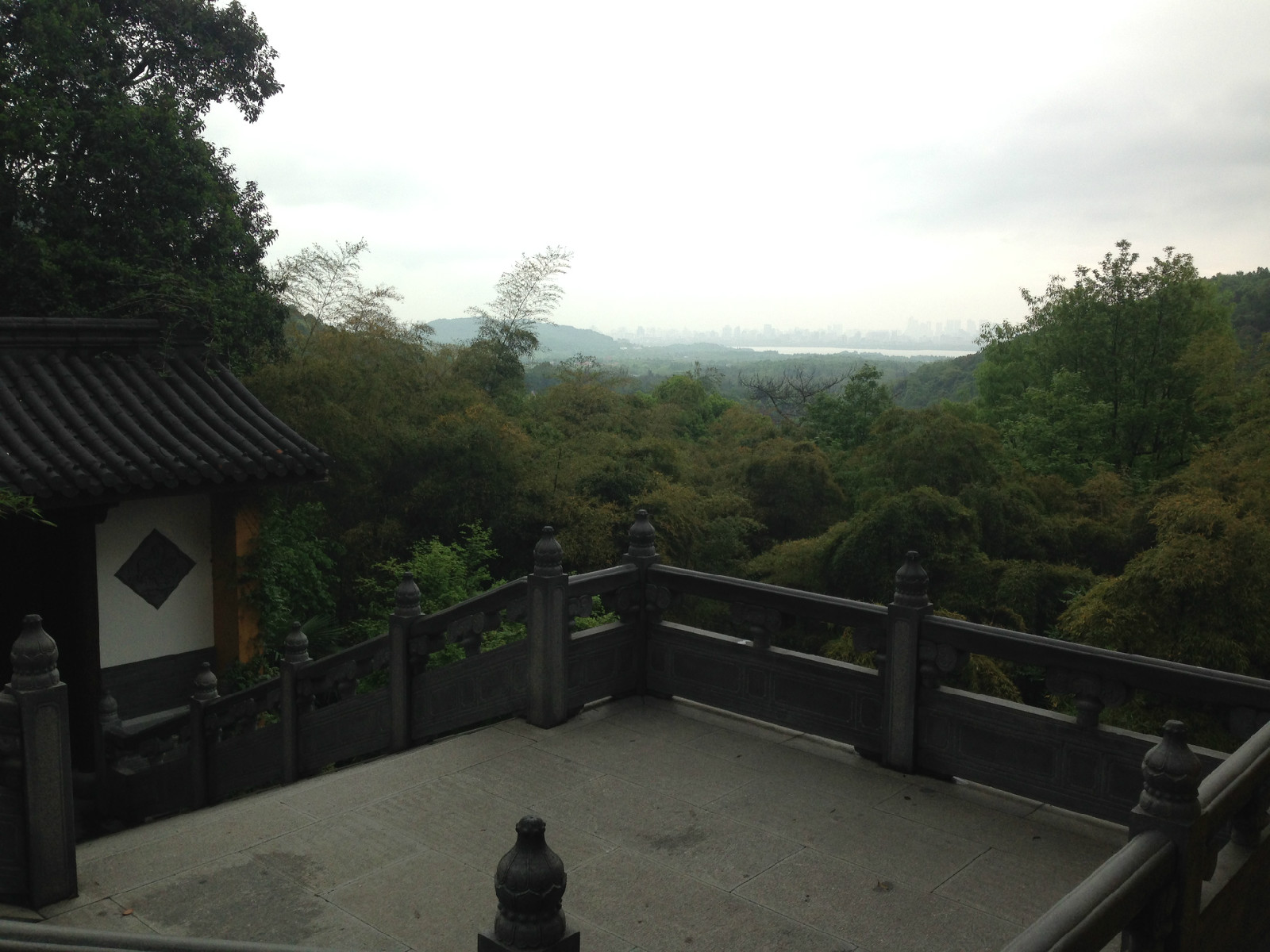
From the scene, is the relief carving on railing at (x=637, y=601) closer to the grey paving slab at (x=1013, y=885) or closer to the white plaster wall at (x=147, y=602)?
the grey paving slab at (x=1013, y=885)

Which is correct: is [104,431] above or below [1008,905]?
above

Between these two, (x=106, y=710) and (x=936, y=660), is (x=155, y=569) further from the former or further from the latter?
(x=936, y=660)

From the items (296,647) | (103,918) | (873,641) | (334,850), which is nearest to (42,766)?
(103,918)

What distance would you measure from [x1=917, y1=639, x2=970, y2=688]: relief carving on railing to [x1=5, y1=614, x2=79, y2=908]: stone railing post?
390 cm

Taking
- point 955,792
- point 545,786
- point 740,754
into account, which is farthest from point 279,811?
point 955,792

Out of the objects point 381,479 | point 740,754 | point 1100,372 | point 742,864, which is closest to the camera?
point 742,864

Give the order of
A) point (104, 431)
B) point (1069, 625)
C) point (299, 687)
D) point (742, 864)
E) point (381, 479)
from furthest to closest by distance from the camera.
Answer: point (381, 479)
point (1069, 625)
point (104, 431)
point (299, 687)
point (742, 864)

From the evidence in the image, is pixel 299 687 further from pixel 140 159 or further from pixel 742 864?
pixel 140 159

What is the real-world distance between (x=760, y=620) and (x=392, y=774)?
219 cm

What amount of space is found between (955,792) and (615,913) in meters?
1.99

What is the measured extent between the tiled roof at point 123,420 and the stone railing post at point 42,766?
2.81 metres

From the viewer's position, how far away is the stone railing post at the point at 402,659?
5828mm

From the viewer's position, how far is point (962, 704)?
471cm

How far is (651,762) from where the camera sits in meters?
5.14
